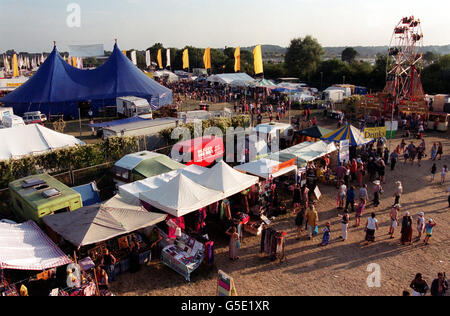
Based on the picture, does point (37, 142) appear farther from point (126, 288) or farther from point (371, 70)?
point (371, 70)

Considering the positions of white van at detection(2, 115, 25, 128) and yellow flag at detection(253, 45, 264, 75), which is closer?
white van at detection(2, 115, 25, 128)

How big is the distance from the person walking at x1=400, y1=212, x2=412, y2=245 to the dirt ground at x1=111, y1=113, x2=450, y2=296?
0.54 ft

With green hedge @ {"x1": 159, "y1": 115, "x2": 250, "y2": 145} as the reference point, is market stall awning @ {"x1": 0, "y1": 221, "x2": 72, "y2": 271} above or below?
below

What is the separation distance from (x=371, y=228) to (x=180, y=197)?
484cm

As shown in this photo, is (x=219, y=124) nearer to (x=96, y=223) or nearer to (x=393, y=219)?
(x=393, y=219)

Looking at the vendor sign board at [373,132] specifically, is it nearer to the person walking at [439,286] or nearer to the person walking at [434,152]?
the person walking at [434,152]

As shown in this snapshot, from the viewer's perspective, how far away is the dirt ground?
6.90 m

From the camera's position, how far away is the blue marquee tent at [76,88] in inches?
957

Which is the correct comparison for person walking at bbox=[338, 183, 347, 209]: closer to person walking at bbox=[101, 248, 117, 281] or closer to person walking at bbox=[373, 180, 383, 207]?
person walking at bbox=[373, 180, 383, 207]

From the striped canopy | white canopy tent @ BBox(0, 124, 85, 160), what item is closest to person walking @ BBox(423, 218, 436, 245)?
the striped canopy

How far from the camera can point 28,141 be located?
12609mm

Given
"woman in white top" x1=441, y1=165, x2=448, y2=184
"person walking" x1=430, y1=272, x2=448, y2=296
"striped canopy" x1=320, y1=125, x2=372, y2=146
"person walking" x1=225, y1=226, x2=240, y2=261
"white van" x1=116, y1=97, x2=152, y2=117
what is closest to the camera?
"person walking" x1=430, y1=272, x2=448, y2=296

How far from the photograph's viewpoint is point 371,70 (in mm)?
42750
